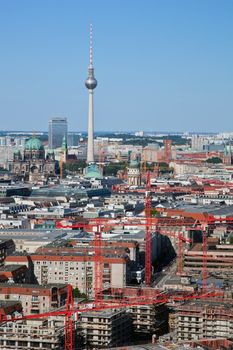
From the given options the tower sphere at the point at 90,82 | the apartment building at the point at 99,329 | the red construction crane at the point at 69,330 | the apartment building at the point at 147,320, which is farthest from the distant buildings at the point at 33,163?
the red construction crane at the point at 69,330

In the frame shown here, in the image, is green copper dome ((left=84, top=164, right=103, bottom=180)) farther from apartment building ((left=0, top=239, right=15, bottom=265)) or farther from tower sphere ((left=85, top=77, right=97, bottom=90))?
apartment building ((left=0, top=239, right=15, bottom=265))

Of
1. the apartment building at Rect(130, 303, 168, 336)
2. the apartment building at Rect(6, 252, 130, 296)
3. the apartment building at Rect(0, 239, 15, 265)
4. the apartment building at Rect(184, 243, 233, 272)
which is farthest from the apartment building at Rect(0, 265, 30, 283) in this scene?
the apartment building at Rect(184, 243, 233, 272)

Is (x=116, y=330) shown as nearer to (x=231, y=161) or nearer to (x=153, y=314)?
(x=153, y=314)

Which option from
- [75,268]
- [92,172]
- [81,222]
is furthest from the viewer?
[92,172]

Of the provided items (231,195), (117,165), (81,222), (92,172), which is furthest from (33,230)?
(117,165)

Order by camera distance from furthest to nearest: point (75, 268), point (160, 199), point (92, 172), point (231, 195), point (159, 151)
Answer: point (159, 151) < point (92, 172) < point (231, 195) < point (160, 199) < point (75, 268)

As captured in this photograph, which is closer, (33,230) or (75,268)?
(75,268)
